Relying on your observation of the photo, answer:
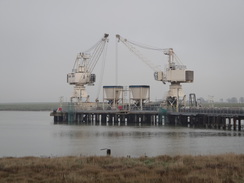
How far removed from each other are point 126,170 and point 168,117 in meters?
57.7

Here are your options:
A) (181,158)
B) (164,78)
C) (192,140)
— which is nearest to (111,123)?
(164,78)

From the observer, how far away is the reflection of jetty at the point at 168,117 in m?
66.4

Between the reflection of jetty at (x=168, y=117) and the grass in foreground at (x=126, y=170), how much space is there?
3781 centimetres

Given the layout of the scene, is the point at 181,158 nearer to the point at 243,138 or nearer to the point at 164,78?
the point at 243,138

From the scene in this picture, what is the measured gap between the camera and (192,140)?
1965 inches

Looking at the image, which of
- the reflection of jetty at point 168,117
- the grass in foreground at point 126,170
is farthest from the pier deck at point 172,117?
the grass in foreground at point 126,170

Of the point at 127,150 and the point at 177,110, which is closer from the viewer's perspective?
the point at 127,150

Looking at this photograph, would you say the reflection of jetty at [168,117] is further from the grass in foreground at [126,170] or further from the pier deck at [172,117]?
the grass in foreground at [126,170]

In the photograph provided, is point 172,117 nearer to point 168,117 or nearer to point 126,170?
point 168,117

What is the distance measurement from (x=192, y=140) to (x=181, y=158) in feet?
72.9

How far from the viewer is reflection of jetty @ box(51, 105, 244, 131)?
66438mm

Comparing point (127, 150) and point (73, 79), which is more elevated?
point (73, 79)

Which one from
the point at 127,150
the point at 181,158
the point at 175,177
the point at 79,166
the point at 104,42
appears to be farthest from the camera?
the point at 104,42

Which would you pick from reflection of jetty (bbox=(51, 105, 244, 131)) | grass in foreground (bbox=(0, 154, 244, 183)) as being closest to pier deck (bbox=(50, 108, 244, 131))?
Answer: reflection of jetty (bbox=(51, 105, 244, 131))
